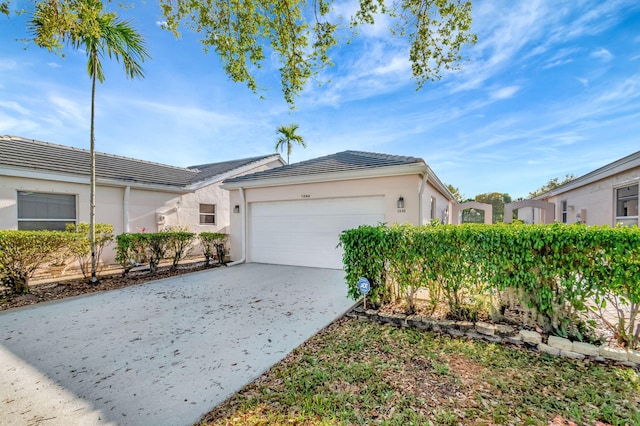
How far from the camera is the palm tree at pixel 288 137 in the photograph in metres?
21.9

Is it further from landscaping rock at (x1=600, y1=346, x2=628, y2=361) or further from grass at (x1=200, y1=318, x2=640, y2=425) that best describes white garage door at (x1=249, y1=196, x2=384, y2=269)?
landscaping rock at (x1=600, y1=346, x2=628, y2=361)

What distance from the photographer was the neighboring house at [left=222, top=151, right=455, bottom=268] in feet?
25.1

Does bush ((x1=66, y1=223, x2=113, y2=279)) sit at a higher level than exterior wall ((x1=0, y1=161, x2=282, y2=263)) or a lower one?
lower

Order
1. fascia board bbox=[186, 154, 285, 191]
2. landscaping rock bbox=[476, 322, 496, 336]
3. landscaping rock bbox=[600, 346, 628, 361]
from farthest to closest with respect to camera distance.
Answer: fascia board bbox=[186, 154, 285, 191] → landscaping rock bbox=[476, 322, 496, 336] → landscaping rock bbox=[600, 346, 628, 361]

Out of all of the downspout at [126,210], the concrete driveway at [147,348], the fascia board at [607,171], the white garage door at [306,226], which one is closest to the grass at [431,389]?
the concrete driveway at [147,348]

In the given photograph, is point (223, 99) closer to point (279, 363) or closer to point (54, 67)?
point (54, 67)

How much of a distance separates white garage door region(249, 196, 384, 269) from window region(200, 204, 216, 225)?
4553 millimetres

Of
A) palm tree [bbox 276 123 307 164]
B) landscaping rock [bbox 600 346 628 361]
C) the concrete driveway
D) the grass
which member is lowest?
the concrete driveway

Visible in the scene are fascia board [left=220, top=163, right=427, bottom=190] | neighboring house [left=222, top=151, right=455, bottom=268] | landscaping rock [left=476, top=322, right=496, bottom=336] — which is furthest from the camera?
neighboring house [left=222, top=151, right=455, bottom=268]

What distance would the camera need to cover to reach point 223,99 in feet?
29.9

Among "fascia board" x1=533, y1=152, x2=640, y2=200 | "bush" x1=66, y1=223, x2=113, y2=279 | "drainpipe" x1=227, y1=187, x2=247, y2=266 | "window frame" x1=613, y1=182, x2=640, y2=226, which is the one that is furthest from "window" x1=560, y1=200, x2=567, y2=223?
"bush" x1=66, y1=223, x2=113, y2=279

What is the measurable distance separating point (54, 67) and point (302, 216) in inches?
310

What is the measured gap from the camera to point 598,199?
36.5 ft

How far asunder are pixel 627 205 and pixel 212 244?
51.3 feet
